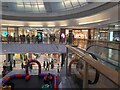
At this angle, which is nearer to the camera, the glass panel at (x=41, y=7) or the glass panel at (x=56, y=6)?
the glass panel at (x=56, y=6)

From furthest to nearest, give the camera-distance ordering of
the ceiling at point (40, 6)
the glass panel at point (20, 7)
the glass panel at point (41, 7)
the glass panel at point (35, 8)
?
the glass panel at point (35, 8), the glass panel at point (41, 7), the glass panel at point (20, 7), the ceiling at point (40, 6)

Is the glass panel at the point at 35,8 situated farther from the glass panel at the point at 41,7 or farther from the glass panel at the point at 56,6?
the glass panel at the point at 56,6

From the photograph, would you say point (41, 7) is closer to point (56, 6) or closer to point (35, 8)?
point (35, 8)

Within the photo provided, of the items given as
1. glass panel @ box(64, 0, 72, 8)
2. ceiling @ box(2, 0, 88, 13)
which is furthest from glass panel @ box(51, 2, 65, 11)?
glass panel @ box(64, 0, 72, 8)

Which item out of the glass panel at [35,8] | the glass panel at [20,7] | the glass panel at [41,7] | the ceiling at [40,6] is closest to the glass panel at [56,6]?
the ceiling at [40,6]

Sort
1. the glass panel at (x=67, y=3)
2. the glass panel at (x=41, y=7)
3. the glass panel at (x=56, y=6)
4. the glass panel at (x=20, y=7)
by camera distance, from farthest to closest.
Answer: the glass panel at (x=41, y=7)
the glass panel at (x=20, y=7)
the glass panel at (x=56, y=6)
the glass panel at (x=67, y=3)

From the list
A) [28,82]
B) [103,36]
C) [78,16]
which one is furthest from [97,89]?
[103,36]

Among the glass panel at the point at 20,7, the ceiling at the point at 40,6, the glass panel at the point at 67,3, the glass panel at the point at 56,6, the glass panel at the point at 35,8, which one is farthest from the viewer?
the glass panel at the point at 35,8

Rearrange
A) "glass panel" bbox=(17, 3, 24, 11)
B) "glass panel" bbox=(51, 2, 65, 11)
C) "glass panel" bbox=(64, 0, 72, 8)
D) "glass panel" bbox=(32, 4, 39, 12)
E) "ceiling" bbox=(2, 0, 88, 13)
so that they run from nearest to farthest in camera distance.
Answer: "ceiling" bbox=(2, 0, 88, 13) → "glass panel" bbox=(64, 0, 72, 8) → "glass panel" bbox=(51, 2, 65, 11) → "glass panel" bbox=(17, 3, 24, 11) → "glass panel" bbox=(32, 4, 39, 12)

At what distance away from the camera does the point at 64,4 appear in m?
16.9

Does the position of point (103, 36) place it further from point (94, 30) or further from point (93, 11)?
point (93, 11)

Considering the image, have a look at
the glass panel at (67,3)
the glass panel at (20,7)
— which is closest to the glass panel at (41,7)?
the glass panel at (20,7)

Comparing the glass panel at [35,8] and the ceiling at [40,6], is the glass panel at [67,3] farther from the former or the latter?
the glass panel at [35,8]

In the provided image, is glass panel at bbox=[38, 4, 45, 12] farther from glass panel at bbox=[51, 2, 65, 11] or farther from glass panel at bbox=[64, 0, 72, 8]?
glass panel at bbox=[64, 0, 72, 8]
